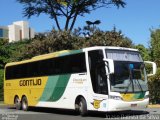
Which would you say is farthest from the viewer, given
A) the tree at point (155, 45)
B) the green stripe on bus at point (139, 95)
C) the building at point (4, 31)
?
the building at point (4, 31)

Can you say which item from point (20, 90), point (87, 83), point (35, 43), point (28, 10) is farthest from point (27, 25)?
point (87, 83)

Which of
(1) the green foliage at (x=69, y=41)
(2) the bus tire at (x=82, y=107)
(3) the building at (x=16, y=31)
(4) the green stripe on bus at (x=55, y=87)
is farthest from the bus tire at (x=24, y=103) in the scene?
(3) the building at (x=16, y=31)

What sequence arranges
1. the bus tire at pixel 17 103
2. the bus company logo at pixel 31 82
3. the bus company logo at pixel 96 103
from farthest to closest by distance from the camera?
1. the bus tire at pixel 17 103
2. the bus company logo at pixel 31 82
3. the bus company logo at pixel 96 103

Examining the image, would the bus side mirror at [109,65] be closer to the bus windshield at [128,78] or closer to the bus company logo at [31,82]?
the bus windshield at [128,78]

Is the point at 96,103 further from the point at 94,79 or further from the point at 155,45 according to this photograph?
the point at 155,45

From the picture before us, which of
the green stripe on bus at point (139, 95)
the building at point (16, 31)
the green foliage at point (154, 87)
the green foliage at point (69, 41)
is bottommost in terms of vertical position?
the green stripe on bus at point (139, 95)

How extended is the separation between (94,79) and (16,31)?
334ft

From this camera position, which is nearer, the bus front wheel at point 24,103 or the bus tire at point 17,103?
the bus front wheel at point 24,103

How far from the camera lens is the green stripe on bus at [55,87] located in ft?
78.0

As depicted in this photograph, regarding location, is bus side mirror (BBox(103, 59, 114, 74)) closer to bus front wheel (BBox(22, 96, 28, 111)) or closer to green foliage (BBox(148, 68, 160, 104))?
green foliage (BBox(148, 68, 160, 104))

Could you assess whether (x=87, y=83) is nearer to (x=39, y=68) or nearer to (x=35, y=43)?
(x=39, y=68)

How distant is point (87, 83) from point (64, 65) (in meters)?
2.58

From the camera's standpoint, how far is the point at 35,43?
40.5 metres

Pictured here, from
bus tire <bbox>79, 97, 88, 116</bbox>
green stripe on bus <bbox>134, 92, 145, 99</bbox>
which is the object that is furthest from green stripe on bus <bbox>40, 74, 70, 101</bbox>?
green stripe on bus <bbox>134, 92, 145, 99</bbox>
